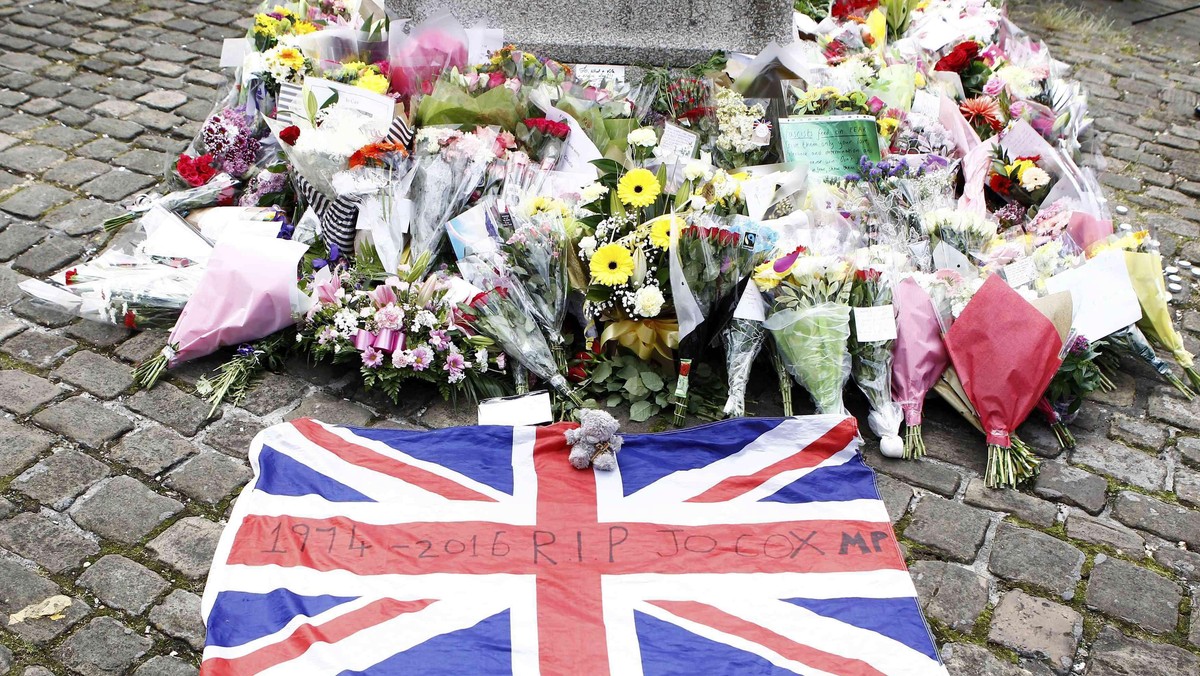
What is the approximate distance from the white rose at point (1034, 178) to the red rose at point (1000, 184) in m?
0.11

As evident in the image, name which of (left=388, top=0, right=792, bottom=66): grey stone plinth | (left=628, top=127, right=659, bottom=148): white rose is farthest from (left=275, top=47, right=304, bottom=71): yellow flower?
(left=628, top=127, right=659, bottom=148): white rose

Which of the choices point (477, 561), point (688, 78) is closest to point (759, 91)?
point (688, 78)

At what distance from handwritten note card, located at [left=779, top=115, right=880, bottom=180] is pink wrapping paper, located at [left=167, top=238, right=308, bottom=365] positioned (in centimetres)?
229

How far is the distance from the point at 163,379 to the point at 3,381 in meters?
0.55

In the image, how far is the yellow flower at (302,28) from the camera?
15.6 feet

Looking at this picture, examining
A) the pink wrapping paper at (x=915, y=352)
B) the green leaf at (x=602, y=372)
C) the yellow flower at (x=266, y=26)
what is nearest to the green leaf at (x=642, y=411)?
the green leaf at (x=602, y=372)

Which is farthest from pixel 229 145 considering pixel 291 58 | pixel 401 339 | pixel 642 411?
pixel 642 411

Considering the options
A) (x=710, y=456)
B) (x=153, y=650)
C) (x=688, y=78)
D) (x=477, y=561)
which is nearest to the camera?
(x=153, y=650)

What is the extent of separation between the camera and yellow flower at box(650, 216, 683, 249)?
3.34 m

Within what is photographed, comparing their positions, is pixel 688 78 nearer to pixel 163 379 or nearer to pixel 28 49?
pixel 163 379

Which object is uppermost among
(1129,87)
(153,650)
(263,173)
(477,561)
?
(1129,87)

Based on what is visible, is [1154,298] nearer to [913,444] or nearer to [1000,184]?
[1000,184]

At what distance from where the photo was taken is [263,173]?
423 centimetres

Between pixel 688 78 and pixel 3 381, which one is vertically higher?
pixel 688 78
